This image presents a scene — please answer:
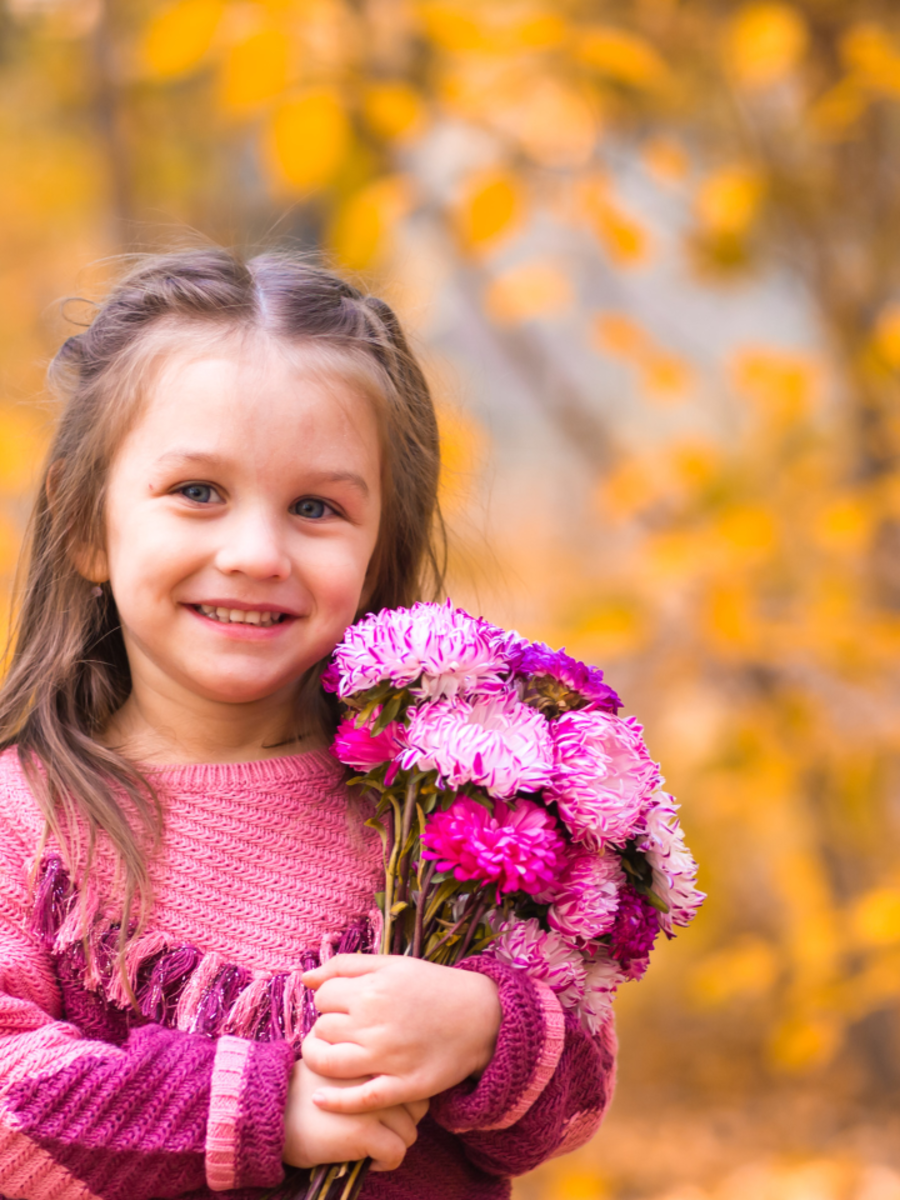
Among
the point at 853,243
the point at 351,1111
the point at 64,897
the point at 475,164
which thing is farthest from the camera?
the point at 853,243

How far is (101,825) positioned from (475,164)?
82.7 inches

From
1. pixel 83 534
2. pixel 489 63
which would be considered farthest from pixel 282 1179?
pixel 489 63

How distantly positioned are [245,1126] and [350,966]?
17cm

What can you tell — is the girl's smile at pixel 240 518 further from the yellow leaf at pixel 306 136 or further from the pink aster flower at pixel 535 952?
the yellow leaf at pixel 306 136

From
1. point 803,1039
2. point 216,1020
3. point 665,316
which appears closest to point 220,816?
point 216,1020

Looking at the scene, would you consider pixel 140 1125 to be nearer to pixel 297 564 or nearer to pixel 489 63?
pixel 297 564

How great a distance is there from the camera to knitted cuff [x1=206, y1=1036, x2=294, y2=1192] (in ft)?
3.72

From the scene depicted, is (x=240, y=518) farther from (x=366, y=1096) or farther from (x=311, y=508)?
(x=366, y=1096)

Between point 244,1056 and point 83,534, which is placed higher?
point 83,534

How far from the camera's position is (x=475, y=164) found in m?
2.93

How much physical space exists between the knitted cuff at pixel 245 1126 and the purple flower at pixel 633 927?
0.35 metres

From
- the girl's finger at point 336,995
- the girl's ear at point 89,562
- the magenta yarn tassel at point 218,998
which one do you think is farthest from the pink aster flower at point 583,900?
the girl's ear at point 89,562

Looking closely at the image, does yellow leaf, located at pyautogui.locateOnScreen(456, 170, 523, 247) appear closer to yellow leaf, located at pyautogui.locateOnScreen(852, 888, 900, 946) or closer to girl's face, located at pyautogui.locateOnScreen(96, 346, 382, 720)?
girl's face, located at pyautogui.locateOnScreen(96, 346, 382, 720)

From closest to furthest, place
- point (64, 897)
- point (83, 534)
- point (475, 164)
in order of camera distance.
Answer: point (64, 897) < point (83, 534) < point (475, 164)
